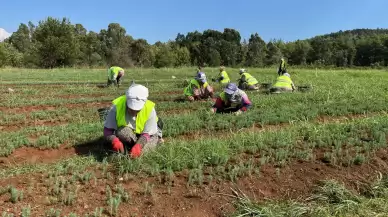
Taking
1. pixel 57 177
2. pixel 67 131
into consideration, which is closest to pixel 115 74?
pixel 67 131

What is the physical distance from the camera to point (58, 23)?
126 ft

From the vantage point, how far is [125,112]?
4922 mm

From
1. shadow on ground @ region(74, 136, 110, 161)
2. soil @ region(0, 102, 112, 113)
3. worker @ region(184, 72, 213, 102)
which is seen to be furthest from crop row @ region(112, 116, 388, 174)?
soil @ region(0, 102, 112, 113)

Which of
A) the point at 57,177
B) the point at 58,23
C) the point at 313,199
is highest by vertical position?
the point at 58,23

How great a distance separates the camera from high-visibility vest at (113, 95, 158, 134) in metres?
4.87

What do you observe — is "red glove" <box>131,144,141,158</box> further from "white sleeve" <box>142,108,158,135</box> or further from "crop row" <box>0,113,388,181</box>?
"white sleeve" <box>142,108,158,135</box>

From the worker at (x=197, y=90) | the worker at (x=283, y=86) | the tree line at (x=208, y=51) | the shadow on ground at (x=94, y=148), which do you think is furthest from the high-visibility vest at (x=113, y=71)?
the tree line at (x=208, y=51)

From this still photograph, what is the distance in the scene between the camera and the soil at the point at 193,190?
3.55 meters

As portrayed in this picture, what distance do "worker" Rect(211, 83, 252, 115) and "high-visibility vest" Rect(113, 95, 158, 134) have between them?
3223mm

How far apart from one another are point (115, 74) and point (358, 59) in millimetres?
64495

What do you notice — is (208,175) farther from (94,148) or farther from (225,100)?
(225,100)

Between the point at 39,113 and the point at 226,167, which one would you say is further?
the point at 39,113

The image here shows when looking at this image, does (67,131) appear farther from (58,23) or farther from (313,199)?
(58,23)

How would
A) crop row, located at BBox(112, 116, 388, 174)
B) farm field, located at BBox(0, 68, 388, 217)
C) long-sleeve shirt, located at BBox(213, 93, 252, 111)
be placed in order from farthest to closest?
1. long-sleeve shirt, located at BBox(213, 93, 252, 111)
2. crop row, located at BBox(112, 116, 388, 174)
3. farm field, located at BBox(0, 68, 388, 217)
